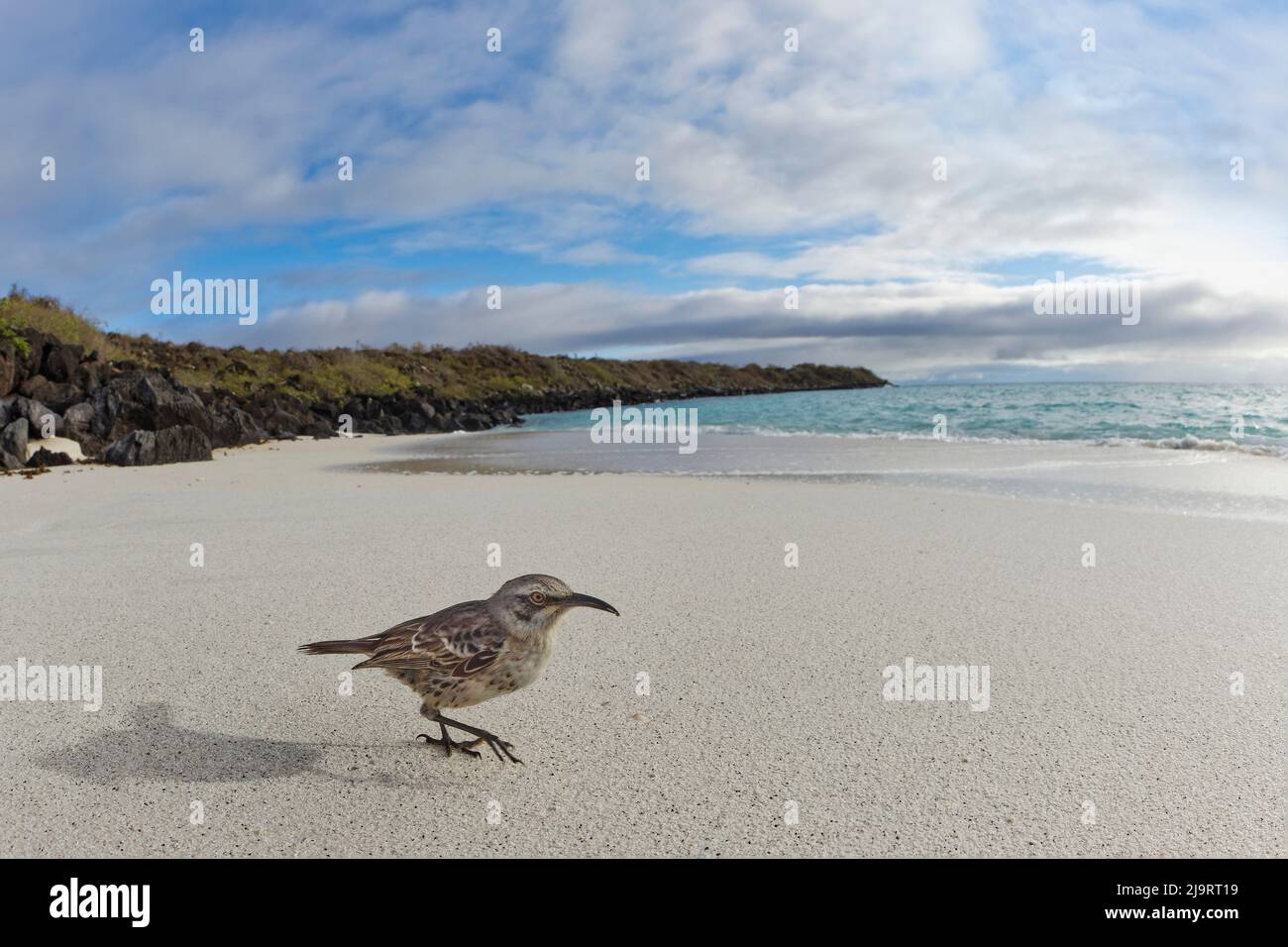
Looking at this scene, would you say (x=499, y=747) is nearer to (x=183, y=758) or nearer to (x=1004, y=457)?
(x=183, y=758)

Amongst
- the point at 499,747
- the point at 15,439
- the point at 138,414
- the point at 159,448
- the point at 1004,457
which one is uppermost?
the point at 138,414

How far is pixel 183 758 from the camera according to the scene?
2879 mm

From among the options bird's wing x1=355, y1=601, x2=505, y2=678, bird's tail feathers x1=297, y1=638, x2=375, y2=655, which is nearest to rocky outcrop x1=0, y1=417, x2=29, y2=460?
bird's tail feathers x1=297, y1=638, x2=375, y2=655

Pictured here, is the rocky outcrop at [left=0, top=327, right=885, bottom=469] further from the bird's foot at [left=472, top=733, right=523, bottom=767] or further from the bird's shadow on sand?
the bird's foot at [left=472, top=733, right=523, bottom=767]

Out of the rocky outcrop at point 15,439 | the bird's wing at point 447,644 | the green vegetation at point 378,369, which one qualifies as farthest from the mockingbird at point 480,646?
the green vegetation at point 378,369

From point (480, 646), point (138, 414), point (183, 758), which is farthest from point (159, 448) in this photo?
point (480, 646)

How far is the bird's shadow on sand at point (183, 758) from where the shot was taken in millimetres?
2754

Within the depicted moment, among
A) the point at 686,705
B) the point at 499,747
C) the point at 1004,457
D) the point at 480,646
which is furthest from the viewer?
the point at 1004,457

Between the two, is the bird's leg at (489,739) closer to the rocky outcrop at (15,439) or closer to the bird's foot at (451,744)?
the bird's foot at (451,744)

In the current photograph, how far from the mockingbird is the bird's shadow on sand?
36 centimetres

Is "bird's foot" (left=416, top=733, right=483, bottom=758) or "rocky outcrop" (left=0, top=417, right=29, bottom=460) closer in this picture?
→ "bird's foot" (left=416, top=733, right=483, bottom=758)

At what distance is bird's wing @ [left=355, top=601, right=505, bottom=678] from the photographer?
8.66ft

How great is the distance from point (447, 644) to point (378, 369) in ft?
164
